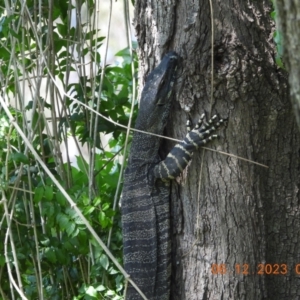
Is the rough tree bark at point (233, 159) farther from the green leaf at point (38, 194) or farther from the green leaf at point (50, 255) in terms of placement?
the green leaf at point (50, 255)

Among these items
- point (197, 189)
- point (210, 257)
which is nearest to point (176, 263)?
point (210, 257)

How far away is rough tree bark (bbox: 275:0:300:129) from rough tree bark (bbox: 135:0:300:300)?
5.51 feet

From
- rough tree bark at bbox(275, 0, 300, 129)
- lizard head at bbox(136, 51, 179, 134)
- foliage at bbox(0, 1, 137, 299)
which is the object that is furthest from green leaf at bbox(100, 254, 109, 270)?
rough tree bark at bbox(275, 0, 300, 129)

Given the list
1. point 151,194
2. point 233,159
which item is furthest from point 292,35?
point 151,194

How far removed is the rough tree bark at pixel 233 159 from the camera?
2.84 meters

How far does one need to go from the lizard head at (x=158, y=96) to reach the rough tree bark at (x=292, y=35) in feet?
5.92

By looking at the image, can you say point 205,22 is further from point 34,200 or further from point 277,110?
point 34,200

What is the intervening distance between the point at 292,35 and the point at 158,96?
209cm

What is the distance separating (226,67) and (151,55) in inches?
22.4

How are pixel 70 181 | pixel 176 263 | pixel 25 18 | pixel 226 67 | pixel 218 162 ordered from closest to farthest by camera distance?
pixel 226 67
pixel 218 162
pixel 176 263
pixel 25 18
pixel 70 181

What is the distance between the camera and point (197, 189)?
298 cm
